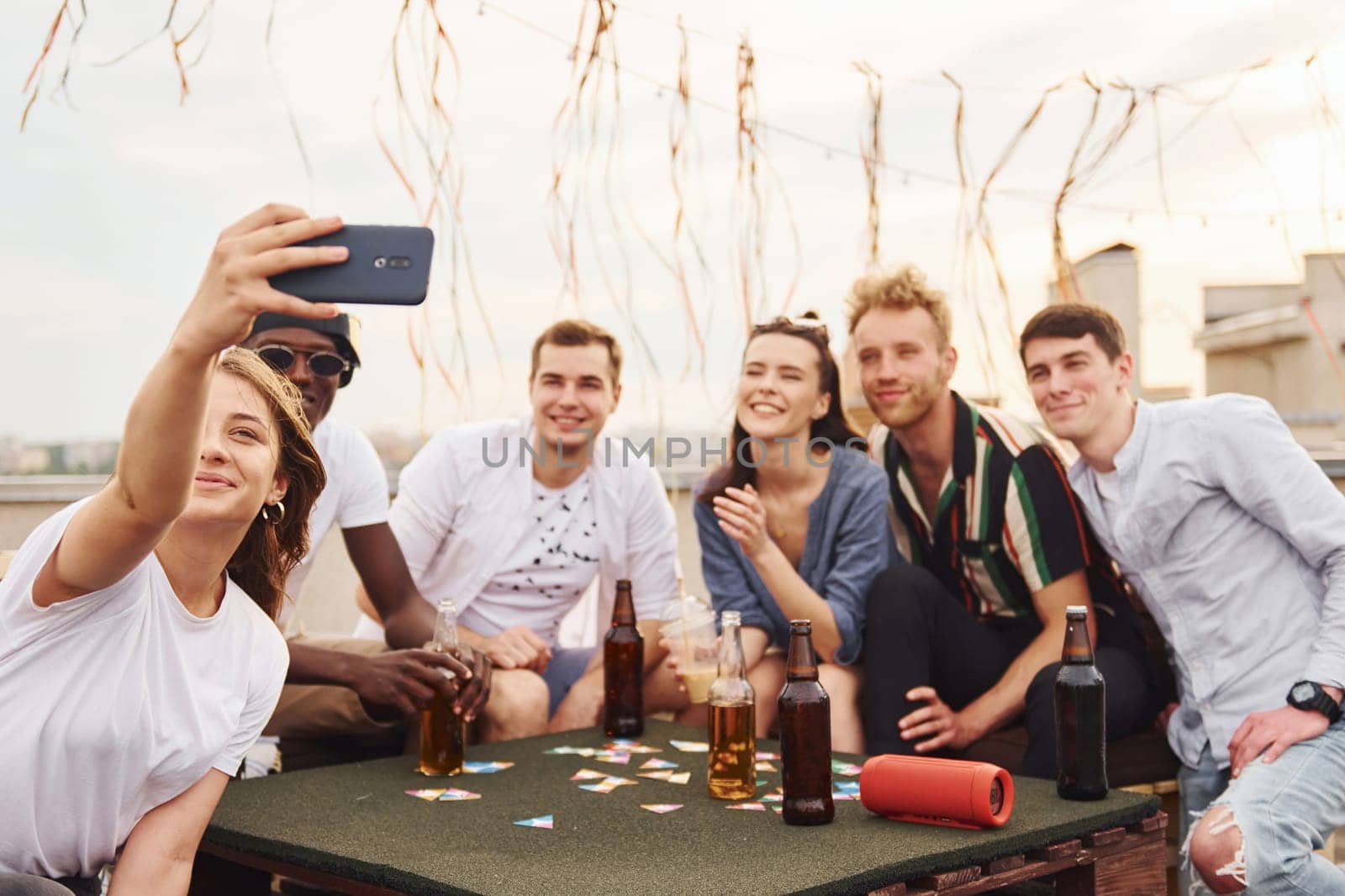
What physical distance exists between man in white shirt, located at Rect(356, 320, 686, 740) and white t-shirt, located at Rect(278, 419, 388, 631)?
1.28 ft

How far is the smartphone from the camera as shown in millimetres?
1208

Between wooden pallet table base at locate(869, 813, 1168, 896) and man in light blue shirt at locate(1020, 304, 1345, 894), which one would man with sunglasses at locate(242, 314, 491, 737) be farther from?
man in light blue shirt at locate(1020, 304, 1345, 894)

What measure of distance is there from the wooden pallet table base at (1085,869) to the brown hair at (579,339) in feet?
6.98

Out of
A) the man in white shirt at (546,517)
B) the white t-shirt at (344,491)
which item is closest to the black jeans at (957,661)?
the man in white shirt at (546,517)

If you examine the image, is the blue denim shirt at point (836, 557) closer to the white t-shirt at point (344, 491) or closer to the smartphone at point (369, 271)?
the white t-shirt at point (344, 491)

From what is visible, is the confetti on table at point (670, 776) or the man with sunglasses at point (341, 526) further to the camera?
the man with sunglasses at point (341, 526)

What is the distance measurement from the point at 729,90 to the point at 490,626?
1895 mm

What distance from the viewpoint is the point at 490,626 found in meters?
3.75

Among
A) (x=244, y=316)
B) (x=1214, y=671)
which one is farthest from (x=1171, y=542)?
(x=244, y=316)

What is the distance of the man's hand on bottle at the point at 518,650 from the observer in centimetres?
335

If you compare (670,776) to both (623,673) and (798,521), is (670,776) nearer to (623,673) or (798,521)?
(623,673)

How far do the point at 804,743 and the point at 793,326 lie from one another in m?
1.74

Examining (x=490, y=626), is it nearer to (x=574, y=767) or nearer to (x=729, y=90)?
(x=574, y=767)

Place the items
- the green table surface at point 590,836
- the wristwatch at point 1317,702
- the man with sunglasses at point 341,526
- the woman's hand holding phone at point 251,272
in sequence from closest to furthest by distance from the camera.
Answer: the woman's hand holding phone at point 251,272, the green table surface at point 590,836, the wristwatch at point 1317,702, the man with sunglasses at point 341,526
